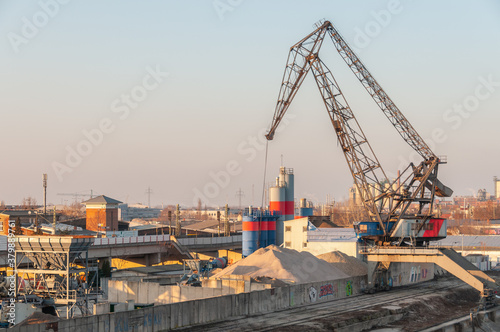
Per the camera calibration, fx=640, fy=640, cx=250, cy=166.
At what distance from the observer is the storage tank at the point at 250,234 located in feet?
323

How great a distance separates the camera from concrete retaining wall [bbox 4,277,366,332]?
4091 centimetres

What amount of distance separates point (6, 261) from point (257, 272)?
38435 millimetres

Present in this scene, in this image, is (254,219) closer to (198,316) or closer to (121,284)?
(121,284)

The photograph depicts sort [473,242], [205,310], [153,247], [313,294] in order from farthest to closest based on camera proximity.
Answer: [473,242] < [153,247] < [313,294] < [205,310]

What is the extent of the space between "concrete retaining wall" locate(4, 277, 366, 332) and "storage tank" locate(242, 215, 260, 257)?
32.2m

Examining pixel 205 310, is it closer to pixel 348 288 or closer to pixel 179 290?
pixel 179 290

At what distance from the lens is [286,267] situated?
68.2m

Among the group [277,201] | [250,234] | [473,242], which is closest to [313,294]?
[250,234]

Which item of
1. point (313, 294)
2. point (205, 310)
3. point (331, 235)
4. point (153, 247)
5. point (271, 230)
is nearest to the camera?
point (205, 310)

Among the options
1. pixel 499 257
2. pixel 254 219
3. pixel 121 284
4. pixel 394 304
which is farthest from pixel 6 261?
pixel 499 257

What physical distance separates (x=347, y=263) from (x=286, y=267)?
10991mm

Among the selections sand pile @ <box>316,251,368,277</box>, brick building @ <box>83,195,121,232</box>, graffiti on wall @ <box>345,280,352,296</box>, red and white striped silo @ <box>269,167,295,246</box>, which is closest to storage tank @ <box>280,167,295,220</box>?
red and white striped silo @ <box>269,167,295,246</box>

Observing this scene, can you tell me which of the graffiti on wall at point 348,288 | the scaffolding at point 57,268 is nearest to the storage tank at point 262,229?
the graffiti on wall at point 348,288

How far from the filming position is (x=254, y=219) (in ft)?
323
